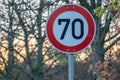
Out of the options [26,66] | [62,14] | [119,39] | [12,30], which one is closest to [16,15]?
[12,30]

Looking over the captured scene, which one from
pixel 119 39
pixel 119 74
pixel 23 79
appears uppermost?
pixel 119 39

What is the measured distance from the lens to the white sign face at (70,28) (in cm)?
638

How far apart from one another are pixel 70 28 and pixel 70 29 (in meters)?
0.01

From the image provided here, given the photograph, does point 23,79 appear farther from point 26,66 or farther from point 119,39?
point 119,39

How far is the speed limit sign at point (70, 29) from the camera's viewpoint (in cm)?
637

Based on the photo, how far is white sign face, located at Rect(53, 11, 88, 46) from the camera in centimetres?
638

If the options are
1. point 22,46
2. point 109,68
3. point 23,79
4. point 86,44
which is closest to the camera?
A: point 86,44

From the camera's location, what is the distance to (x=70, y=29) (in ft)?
21.0

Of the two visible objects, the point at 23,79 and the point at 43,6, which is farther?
the point at 23,79

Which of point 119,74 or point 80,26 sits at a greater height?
point 80,26

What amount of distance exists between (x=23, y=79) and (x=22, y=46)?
2.06 m

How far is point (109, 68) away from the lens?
13.0m

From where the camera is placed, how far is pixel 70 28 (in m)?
6.39

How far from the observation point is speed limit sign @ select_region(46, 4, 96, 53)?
20.9 feet
